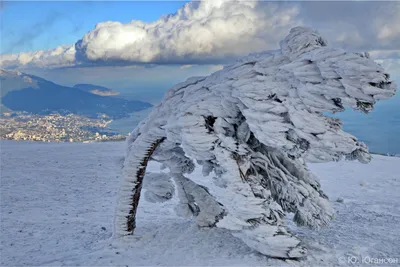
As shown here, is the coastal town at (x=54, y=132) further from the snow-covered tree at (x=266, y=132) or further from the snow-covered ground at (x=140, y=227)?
the snow-covered tree at (x=266, y=132)

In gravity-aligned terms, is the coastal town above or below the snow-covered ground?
below

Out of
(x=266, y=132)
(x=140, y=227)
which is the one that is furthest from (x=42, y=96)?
(x=266, y=132)

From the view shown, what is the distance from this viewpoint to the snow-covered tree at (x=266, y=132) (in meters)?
4.59

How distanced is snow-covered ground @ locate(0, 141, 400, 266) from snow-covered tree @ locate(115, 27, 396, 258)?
19.0 inches

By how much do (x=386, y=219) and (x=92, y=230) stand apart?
5584 mm

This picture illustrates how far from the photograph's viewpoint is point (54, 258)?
591 cm

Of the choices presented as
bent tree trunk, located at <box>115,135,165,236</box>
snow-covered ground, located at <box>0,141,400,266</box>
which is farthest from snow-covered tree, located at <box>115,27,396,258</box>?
snow-covered ground, located at <box>0,141,400,266</box>

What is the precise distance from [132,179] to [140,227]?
3.97ft

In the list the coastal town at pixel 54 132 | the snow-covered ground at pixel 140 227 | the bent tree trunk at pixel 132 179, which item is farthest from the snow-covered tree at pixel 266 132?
the coastal town at pixel 54 132

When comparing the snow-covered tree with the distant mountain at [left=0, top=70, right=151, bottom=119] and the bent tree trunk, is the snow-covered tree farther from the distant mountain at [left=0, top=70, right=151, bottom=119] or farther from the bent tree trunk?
the distant mountain at [left=0, top=70, right=151, bottom=119]

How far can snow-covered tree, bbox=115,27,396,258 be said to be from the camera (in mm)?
4590

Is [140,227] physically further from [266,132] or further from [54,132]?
[54,132]

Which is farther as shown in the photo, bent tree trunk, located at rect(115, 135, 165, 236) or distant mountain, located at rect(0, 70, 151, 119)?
distant mountain, located at rect(0, 70, 151, 119)

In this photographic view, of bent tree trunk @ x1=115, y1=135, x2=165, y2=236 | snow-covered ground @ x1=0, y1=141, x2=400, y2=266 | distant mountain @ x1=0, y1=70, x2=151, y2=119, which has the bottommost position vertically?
distant mountain @ x1=0, y1=70, x2=151, y2=119
